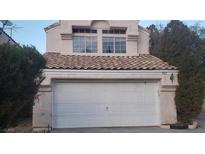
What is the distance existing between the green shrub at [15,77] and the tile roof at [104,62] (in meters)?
5.51

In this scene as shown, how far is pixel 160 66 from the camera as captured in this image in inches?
556

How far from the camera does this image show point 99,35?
51.2 feet

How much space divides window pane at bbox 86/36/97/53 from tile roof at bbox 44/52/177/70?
53cm

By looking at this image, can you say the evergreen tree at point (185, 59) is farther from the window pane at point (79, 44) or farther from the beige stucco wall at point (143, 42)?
the window pane at point (79, 44)

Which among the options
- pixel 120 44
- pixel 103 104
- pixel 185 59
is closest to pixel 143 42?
pixel 120 44

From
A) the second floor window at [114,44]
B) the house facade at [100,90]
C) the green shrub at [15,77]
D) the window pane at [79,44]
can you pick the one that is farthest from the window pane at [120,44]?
the green shrub at [15,77]

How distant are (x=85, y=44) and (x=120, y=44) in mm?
1646

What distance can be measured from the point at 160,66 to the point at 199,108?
2.41 m

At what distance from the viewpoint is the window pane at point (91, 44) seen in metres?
15.2

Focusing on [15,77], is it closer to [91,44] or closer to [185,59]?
[185,59]

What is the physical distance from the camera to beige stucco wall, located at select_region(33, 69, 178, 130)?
13.3 meters

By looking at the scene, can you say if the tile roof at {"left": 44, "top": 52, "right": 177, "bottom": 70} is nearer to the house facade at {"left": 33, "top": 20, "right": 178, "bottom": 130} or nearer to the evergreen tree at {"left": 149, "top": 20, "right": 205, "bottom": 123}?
the house facade at {"left": 33, "top": 20, "right": 178, "bottom": 130}

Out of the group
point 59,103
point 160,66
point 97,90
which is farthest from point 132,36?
point 59,103
